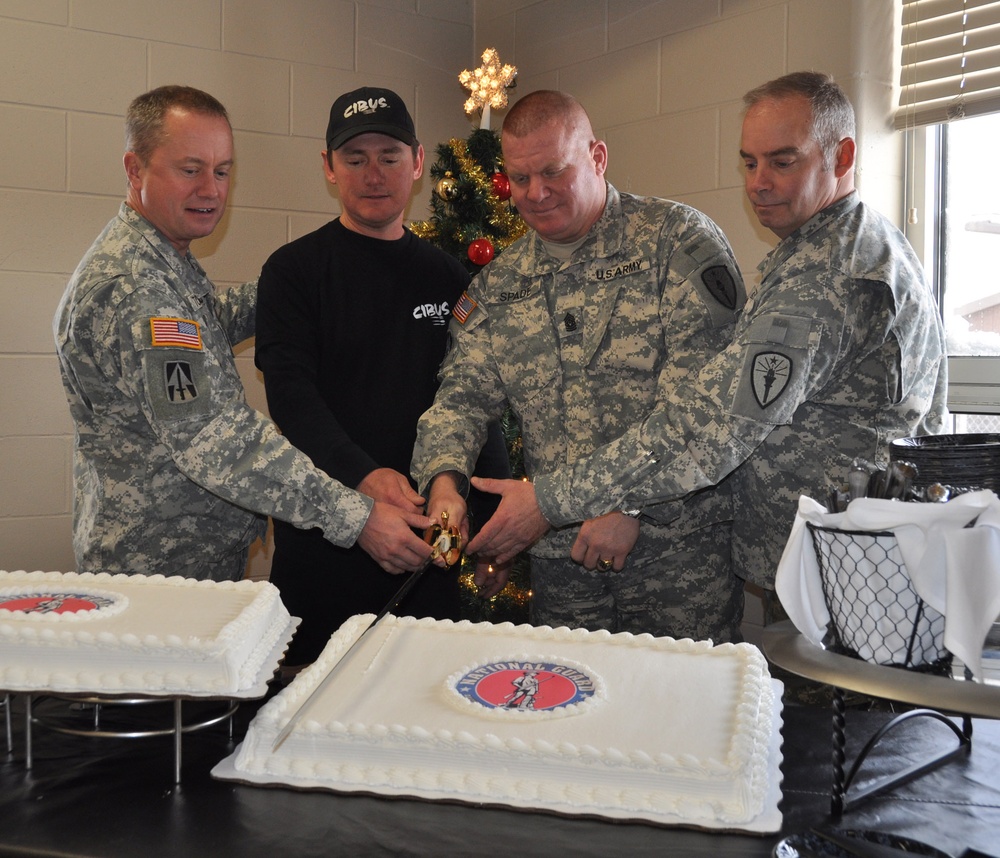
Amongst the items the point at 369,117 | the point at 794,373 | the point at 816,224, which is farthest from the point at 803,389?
the point at 369,117

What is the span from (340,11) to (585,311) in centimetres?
205

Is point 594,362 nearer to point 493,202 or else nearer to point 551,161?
point 551,161

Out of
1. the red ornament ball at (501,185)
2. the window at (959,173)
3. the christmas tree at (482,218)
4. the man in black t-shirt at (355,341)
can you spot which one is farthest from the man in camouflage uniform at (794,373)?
the red ornament ball at (501,185)

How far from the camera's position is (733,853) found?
0.90m

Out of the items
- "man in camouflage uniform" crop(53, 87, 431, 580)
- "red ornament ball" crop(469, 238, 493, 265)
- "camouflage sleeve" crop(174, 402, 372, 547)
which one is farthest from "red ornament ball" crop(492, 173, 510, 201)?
"camouflage sleeve" crop(174, 402, 372, 547)

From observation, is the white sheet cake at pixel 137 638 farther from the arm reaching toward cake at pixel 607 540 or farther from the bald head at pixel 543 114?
the bald head at pixel 543 114

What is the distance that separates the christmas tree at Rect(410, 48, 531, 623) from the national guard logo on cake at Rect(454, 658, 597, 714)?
186 cm

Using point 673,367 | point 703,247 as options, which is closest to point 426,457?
point 673,367

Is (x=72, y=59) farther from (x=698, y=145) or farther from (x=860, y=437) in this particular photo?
(x=860, y=437)

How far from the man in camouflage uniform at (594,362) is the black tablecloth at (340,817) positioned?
2.99 feet

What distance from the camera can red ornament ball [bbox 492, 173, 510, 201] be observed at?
3.04m

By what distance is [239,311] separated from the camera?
2395 mm

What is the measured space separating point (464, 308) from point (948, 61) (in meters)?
1.44

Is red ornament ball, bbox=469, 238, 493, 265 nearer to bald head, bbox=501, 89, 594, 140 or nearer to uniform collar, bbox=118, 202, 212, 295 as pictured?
bald head, bbox=501, 89, 594, 140
